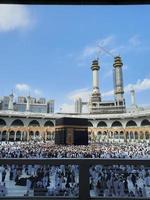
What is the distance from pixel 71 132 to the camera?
3588 centimetres

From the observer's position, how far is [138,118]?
6056 cm

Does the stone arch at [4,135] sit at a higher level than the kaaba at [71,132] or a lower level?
higher

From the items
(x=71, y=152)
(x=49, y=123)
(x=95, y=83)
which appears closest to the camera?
(x=71, y=152)

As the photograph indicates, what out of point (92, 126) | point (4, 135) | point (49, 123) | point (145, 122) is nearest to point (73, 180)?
point (4, 135)

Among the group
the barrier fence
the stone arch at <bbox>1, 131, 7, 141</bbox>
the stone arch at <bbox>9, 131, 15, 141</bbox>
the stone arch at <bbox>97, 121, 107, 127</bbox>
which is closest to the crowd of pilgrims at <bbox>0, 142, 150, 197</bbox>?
the barrier fence

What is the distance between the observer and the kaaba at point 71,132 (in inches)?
1401

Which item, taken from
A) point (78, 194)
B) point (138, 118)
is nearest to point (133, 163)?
point (78, 194)

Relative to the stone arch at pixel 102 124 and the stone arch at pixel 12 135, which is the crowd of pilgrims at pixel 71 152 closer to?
the stone arch at pixel 12 135

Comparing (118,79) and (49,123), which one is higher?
(118,79)

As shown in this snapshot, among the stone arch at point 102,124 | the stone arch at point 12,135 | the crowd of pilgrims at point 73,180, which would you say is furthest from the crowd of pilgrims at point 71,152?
the stone arch at point 102,124

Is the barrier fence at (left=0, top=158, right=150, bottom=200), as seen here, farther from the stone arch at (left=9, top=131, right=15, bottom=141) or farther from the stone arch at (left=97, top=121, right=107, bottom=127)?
the stone arch at (left=97, top=121, right=107, bottom=127)

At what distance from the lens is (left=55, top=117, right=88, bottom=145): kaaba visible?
35.6 metres

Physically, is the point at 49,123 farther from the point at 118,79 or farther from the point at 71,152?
the point at 71,152

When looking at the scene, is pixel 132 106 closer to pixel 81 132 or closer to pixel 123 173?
pixel 81 132
